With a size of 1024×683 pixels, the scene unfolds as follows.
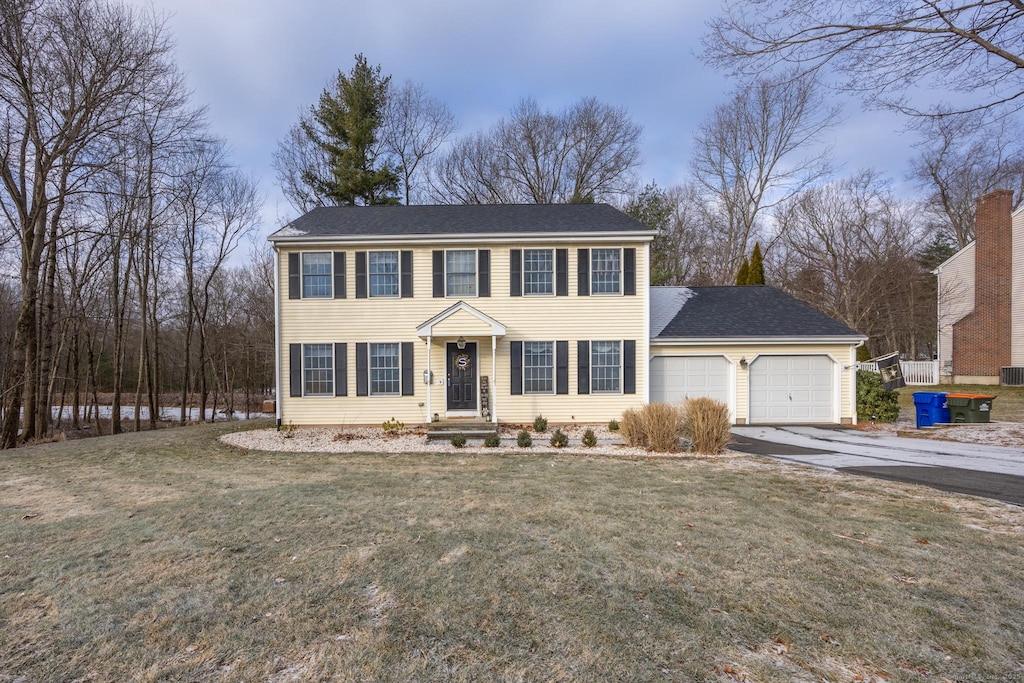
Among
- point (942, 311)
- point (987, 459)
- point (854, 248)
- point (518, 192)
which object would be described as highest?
point (518, 192)

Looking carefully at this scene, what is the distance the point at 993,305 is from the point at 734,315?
1628 cm

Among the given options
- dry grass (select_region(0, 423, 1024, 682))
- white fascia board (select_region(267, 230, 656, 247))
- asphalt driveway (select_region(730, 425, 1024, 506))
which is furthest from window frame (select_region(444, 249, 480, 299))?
asphalt driveway (select_region(730, 425, 1024, 506))

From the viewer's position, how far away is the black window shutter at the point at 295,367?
502 inches

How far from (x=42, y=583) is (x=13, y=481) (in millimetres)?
5620

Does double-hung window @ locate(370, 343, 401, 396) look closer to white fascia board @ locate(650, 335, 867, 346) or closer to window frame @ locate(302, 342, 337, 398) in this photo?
window frame @ locate(302, 342, 337, 398)

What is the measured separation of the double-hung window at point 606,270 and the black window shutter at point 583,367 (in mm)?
1474

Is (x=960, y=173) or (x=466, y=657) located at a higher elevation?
(x=960, y=173)

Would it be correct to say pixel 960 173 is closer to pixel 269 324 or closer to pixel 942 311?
pixel 942 311

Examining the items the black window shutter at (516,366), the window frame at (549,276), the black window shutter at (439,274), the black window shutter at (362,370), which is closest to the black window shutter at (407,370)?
the black window shutter at (362,370)

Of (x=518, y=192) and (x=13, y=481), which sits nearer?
(x=13, y=481)

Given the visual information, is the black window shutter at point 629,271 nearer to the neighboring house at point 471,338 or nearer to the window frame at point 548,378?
the neighboring house at point 471,338

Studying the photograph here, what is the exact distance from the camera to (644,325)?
1287cm

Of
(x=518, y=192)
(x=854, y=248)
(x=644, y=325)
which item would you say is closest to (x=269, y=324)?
(x=518, y=192)

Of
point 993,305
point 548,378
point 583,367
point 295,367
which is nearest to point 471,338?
point 548,378
